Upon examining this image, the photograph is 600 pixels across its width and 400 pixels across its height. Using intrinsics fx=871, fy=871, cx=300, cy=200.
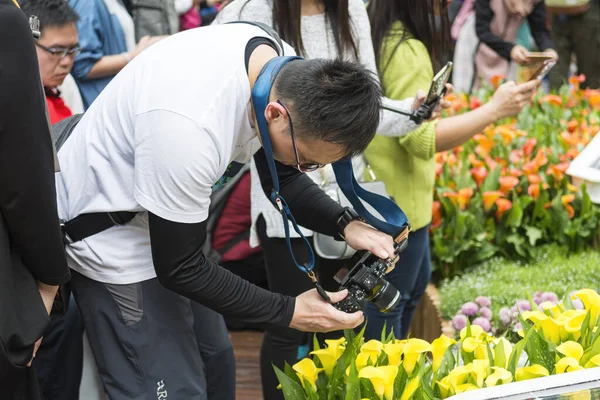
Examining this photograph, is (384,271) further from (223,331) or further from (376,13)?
(376,13)

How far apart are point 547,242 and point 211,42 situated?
2.39 m

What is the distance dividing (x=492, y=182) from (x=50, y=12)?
6.55ft

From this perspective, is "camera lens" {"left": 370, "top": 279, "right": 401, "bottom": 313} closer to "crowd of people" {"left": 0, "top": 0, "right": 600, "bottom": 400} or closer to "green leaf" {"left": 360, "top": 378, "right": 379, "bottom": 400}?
"crowd of people" {"left": 0, "top": 0, "right": 600, "bottom": 400}

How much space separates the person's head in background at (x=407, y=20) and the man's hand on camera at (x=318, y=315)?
1059mm

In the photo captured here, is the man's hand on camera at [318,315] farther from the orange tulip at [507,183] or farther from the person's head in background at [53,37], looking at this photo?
the orange tulip at [507,183]

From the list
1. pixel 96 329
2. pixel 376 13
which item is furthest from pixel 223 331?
pixel 376 13

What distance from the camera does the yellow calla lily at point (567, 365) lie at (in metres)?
1.84

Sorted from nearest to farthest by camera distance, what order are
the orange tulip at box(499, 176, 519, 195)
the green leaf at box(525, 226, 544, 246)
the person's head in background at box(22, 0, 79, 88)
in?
the person's head in background at box(22, 0, 79, 88)
the green leaf at box(525, 226, 544, 246)
the orange tulip at box(499, 176, 519, 195)

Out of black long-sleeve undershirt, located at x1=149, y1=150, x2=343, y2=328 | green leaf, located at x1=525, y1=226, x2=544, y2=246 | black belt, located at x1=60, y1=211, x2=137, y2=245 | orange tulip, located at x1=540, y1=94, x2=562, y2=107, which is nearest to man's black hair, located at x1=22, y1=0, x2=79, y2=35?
black belt, located at x1=60, y1=211, x2=137, y2=245

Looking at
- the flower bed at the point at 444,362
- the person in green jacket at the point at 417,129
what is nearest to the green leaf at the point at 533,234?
the person in green jacket at the point at 417,129

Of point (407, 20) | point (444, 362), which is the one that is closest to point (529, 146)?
point (407, 20)

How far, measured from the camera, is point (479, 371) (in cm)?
186

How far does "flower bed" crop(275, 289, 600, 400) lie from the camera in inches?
73.0

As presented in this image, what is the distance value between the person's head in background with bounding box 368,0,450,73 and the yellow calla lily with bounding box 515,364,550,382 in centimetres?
119
